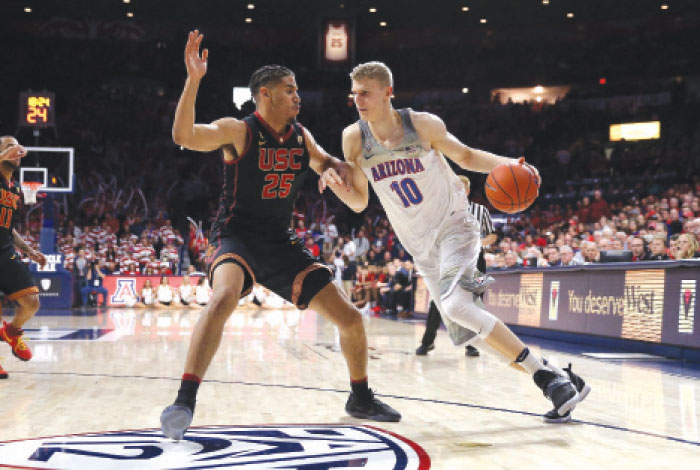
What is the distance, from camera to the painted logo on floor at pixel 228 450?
2.68m

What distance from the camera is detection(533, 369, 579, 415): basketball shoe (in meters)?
3.59

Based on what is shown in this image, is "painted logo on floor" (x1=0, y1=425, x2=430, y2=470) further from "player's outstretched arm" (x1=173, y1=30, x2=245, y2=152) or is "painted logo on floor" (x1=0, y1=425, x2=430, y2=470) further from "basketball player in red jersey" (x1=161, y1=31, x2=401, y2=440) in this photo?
"player's outstretched arm" (x1=173, y1=30, x2=245, y2=152)

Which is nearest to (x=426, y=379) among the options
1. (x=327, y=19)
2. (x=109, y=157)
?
(x=109, y=157)

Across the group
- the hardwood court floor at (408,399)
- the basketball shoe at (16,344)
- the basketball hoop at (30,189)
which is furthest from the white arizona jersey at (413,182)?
the basketball hoop at (30,189)

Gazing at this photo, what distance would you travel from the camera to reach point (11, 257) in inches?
219

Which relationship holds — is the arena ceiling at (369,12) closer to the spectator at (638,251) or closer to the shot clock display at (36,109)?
the shot clock display at (36,109)

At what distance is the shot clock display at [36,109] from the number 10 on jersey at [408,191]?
18.6 metres

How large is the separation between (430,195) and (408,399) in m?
1.34

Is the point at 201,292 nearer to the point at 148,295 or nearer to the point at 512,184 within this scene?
the point at 148,295

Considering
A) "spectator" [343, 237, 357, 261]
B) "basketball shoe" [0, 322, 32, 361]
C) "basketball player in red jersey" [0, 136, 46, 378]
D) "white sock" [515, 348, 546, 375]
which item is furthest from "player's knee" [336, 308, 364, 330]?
"spectator" [343, 237, 357, 261]

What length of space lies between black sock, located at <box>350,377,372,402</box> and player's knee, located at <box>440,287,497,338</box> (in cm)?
60

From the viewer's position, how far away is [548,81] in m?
28.6

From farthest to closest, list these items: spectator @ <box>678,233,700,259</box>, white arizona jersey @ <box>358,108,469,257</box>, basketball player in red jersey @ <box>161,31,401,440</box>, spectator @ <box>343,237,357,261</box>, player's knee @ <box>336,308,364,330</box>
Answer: spectator @ <box>343,237,357,261</box> < spectator @ <box>678,233,700,259</box> < white arizona jersey @ <box>358,108,469,257</box> < player's knee @ <box>336,308,364,330</box> < basketball player in red jersey @ <box>161,31,401,440</box>

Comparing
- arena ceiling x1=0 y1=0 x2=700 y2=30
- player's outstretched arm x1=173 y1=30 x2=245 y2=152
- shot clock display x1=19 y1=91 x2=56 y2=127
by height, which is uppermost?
arena ceiling x1=0 y1=0 x2=700 y2=30
